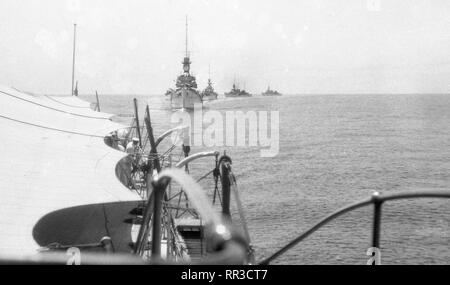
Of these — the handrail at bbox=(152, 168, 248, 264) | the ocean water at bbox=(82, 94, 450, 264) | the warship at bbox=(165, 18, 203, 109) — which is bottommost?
the ocean water at bbox=(82, 94, 450, 264)

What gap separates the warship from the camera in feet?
428

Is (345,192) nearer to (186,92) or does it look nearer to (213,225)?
(213,225)

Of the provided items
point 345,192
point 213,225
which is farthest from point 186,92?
point 213,225

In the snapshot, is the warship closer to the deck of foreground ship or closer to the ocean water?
the ocean water

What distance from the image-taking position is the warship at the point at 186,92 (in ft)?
428

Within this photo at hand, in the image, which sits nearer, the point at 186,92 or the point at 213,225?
the point at 213,225

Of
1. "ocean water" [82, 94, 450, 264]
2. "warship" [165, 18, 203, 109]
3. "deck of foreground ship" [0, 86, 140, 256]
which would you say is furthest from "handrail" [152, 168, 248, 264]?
"warship" [165, 18, 203, 109]

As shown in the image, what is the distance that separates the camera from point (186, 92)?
12988 centimetres

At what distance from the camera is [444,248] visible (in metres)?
26.1

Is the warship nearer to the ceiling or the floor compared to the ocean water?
nearer to the ceiling

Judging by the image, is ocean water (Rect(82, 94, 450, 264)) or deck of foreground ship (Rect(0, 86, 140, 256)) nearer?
deck of foreground ship (Rect(0, 86, 140, 256))

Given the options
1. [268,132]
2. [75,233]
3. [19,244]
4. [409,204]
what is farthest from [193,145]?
[19,244]
